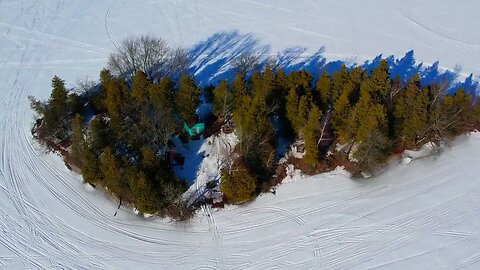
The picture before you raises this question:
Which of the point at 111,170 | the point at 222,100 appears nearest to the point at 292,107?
the point at 222,100

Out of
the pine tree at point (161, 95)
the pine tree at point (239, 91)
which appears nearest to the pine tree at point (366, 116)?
the pine tree at point (239, 91)

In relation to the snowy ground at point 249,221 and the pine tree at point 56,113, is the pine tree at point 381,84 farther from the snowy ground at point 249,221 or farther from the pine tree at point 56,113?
the pine tree at point 56,113

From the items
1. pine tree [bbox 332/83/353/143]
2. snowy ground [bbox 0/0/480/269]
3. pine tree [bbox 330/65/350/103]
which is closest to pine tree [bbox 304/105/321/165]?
pine tree [bbox 332/83/353/143]

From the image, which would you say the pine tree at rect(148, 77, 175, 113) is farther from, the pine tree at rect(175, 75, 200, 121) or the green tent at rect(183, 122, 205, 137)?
the green tent at rect(183, 122, 205, 137)

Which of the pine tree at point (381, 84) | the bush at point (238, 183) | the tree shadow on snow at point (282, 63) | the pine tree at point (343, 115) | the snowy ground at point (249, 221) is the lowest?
the snowy ground at point (249, 221)

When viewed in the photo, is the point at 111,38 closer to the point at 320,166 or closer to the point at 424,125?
the point at 320,166
